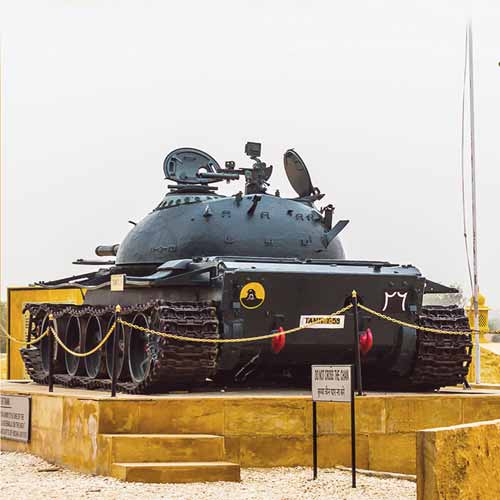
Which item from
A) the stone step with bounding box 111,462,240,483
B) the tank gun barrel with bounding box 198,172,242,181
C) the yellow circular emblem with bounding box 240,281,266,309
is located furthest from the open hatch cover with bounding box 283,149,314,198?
the stone step with bounding box 111,462,240,483

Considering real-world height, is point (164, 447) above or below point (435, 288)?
below

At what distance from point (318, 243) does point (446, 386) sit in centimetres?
242

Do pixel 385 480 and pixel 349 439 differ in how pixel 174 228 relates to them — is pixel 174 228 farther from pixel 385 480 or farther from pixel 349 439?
pixel 385 480

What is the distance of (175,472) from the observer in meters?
10.8

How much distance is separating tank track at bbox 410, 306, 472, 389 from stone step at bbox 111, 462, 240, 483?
4415 mm

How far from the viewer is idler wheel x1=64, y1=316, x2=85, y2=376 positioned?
15.9 m

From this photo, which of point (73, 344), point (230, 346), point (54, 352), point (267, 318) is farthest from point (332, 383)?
point (54, 352)

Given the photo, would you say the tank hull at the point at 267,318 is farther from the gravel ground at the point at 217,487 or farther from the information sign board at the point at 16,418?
the gravel ground at the point at 217,487

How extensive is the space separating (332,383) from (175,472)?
1621 mm

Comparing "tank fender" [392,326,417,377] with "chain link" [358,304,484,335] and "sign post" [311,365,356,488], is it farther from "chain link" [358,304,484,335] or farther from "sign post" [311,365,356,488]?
"sign post" [311,365,356,488]

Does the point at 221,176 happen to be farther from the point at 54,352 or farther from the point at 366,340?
the point at 54,352

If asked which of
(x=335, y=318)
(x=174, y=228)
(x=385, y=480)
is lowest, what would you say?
(x=385, y=480)

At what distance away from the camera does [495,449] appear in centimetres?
832

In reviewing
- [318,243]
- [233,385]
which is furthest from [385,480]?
[318,243]
